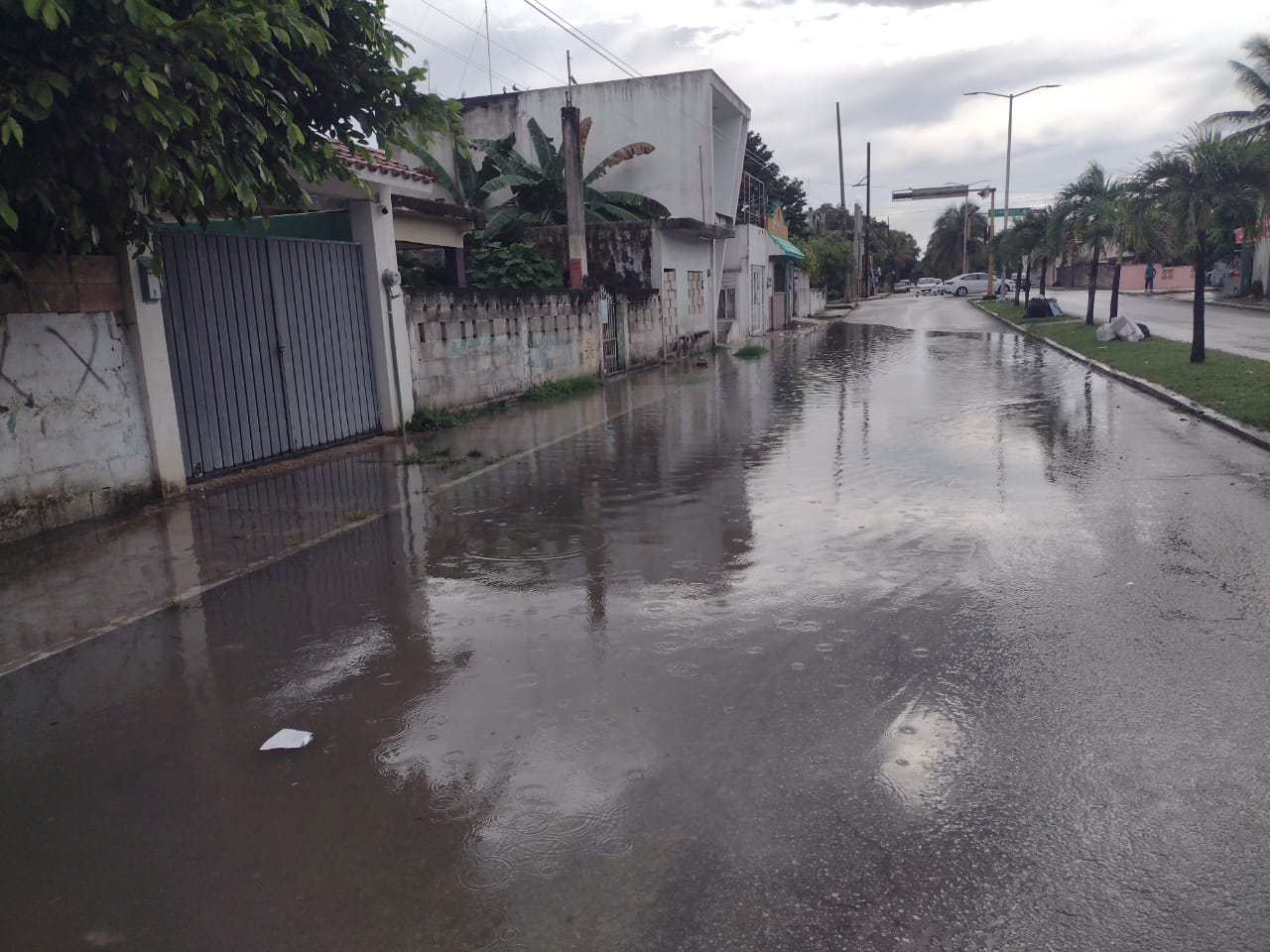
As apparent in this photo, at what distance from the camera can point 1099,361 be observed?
770 inches

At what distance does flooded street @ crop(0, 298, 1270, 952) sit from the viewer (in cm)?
291

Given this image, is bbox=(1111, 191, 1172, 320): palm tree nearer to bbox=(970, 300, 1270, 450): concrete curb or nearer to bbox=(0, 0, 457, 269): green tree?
bbox=(970, 300, 1270, 450): concrete curb

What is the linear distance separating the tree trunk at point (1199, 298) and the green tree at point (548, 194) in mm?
13536

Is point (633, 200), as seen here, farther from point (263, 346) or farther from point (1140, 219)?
point (263, 346)

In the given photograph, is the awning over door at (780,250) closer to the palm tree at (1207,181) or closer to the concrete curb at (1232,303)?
the concrete curb at (1232,303)

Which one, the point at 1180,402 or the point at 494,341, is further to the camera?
the point at 494,341

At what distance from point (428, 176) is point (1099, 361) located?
566 inches

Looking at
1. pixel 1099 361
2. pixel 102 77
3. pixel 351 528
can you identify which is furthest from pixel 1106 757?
pixel 1099 361

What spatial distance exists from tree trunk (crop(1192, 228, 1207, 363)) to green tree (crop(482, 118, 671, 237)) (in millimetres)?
13536

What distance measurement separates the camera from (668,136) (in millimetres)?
27375

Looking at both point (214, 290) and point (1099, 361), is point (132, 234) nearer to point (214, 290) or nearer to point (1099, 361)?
point (214, 290)

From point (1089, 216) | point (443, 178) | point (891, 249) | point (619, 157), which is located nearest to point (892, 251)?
point (891, 249)

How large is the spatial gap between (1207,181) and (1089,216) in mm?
Answer: 12900

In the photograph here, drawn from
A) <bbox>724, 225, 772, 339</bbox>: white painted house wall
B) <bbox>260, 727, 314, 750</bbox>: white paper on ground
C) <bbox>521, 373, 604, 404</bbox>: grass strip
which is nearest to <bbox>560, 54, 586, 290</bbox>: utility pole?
<bbox>521, 373, 604, 404</bbox>: grass strip
